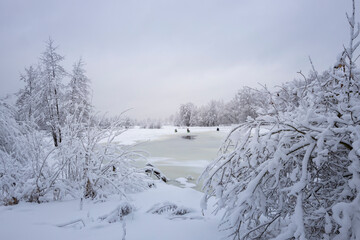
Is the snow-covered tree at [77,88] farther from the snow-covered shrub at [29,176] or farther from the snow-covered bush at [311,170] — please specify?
the snow-covered bush at [311,170]

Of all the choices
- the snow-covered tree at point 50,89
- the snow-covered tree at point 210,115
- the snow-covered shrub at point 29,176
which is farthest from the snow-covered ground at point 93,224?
the snow-covered tree at point 210,115

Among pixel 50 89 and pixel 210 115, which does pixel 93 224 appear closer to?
pixel 50 89

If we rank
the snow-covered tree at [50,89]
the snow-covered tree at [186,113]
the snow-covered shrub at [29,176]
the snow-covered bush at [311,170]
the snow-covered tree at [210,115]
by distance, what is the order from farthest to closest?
the snow-covered tree at [186,113]
the snow-covered tree at [210,115]
the snow-covered tree at [50,89]
the snow-covered shrub at [29,176]
the snow-covered bush at [311,170]

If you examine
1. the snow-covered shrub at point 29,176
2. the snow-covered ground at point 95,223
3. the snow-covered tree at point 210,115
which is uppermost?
the snow-covered tree at point 210,115

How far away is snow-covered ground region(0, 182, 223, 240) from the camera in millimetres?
1956

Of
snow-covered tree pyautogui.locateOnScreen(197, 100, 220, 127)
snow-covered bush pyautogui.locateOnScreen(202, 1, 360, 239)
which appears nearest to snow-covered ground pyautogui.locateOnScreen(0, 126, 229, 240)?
snow-covered bush pyautogui.locateOnScreen(202, 1, 360, 239)

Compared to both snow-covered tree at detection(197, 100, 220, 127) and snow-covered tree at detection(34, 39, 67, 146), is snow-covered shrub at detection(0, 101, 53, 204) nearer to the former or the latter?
snow-covered tree at detection(34, 39, 67, 146)

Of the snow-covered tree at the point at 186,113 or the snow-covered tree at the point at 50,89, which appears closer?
the snow-covered tree at the point at 50,89

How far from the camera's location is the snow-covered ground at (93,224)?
1.96 metres

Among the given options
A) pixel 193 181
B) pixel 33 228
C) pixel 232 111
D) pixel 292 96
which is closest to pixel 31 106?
pixel 193 181

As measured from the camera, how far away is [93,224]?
222 centimetres

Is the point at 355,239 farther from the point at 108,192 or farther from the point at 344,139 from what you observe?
the point at 108,192

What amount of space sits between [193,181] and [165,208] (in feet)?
13.0

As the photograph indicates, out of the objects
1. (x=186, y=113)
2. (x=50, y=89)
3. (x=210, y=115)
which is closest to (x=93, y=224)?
(x=50, y=89)
